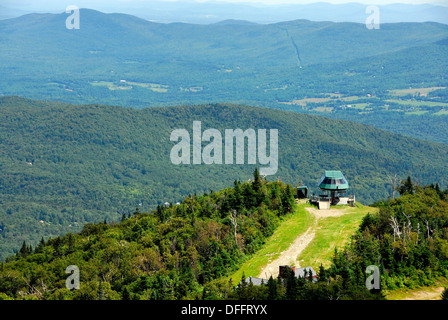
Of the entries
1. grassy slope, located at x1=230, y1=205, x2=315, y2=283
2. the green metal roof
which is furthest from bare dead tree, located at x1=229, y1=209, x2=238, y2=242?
the green metal roof

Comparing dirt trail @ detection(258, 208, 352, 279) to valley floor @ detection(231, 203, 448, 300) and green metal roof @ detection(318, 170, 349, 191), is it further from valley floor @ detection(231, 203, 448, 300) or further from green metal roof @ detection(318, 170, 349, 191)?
green metal roof @ detection(318, 170, 349, 191)

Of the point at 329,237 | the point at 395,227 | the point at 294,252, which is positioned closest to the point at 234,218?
the point at 294,252

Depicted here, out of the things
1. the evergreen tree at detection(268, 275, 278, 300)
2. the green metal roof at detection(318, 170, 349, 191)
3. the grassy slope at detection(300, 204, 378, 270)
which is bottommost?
the grassy slope at detection(300, 204, 378, 270)

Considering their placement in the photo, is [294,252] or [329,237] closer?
[294,252]

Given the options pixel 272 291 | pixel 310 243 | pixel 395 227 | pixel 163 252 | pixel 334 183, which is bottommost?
pixel 163 252

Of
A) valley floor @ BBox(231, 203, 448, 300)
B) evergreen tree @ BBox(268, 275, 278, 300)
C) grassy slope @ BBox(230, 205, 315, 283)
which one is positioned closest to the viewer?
evergreen tree @ BBox(268, 275, 278, 300)

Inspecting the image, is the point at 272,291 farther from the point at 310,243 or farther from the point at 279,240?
the point at 279,240

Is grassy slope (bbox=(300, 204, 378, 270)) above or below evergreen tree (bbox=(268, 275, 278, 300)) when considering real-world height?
below

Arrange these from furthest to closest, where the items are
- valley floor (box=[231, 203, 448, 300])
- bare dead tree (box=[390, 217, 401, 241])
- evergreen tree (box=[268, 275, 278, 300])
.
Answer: bare dead tree (box=[390, 217, 401, 241]), valley floor (box=[231, 203, 448, 300]), evergreen tree (box=[268, 275, 278, 300])

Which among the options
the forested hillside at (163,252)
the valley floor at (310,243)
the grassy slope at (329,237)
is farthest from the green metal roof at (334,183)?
the forested hillside at (163,252)
